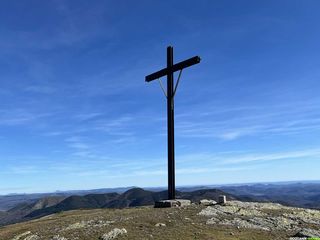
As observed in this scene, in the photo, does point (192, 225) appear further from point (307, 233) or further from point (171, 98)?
point (171, 98)

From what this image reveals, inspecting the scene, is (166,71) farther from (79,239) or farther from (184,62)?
(79,239)

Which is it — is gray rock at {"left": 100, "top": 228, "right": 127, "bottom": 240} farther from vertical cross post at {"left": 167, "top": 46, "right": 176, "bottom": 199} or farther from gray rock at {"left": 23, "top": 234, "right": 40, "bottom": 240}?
vertical cross post at {"left": 167, "top": 46, "right": 176, "bottom": 199}

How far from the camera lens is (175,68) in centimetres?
3400

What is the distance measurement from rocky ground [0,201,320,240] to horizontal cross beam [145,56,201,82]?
1062cm

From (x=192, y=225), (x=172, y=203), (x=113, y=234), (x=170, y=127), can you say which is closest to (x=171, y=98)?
(x=170, y=127)

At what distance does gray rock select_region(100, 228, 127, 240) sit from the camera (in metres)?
23.1

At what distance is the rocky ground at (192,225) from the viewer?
2370 cm

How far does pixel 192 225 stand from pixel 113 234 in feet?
15.8

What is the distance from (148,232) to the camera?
78.1ft

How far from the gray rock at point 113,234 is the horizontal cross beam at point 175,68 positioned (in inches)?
547

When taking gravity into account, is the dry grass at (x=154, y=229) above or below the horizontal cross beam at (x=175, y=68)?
below

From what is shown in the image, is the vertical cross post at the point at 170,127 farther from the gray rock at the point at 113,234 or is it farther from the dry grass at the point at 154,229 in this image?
the gray rock at the point at 113,234

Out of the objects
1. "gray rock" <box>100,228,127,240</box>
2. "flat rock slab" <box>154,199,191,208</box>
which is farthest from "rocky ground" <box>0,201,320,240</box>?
"flat rock slab" <box>154,199,191,208</box>

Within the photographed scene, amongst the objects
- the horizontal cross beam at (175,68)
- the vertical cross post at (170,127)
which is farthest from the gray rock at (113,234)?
the horizontal cross beam at (175,68)
